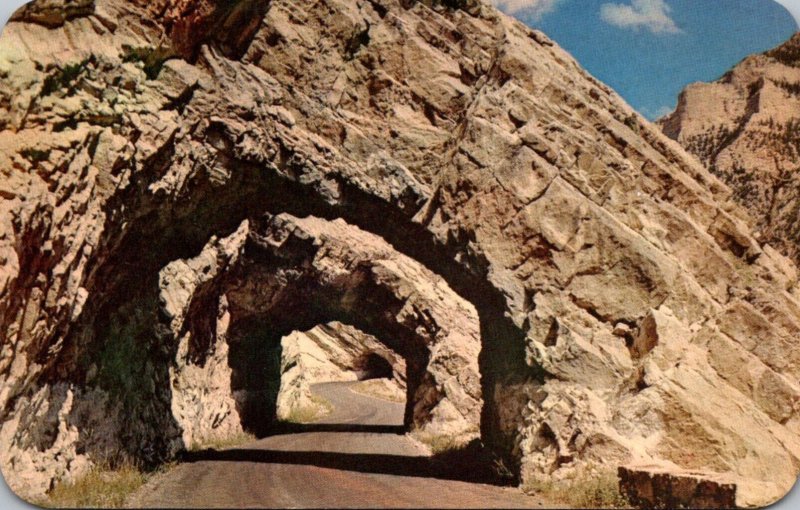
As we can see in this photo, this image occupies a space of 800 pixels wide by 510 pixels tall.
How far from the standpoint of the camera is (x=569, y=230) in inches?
557

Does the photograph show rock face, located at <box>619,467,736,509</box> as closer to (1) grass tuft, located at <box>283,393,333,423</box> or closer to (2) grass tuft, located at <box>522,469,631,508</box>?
(2) grass tuft, located at <box>522,469,631,508</box>

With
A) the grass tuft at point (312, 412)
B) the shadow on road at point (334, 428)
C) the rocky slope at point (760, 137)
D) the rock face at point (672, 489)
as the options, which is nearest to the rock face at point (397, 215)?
the rock face at point (672, 489)

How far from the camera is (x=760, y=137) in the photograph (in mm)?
16359

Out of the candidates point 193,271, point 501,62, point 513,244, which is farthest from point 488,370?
point 193,271

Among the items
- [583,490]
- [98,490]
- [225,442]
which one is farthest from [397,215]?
[225,442]

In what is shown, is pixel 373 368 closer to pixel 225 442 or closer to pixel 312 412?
pixel 312 412

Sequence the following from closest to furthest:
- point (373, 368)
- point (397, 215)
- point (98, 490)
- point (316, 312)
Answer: point (98, 490) < point (397, 215) < point (316, 312) < point (373, 368)

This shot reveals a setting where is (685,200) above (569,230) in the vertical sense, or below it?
above

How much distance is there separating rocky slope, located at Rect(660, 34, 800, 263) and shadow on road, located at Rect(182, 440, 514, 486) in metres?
9.18

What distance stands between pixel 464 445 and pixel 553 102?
34.4ft

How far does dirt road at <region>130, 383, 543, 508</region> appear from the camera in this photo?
10.2m

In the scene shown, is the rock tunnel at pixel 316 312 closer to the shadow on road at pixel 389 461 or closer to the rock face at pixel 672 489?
the shadow on road at pixel 389 461

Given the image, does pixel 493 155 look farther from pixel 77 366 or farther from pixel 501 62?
pixel 77 366

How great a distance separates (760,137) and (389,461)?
1300 cm
